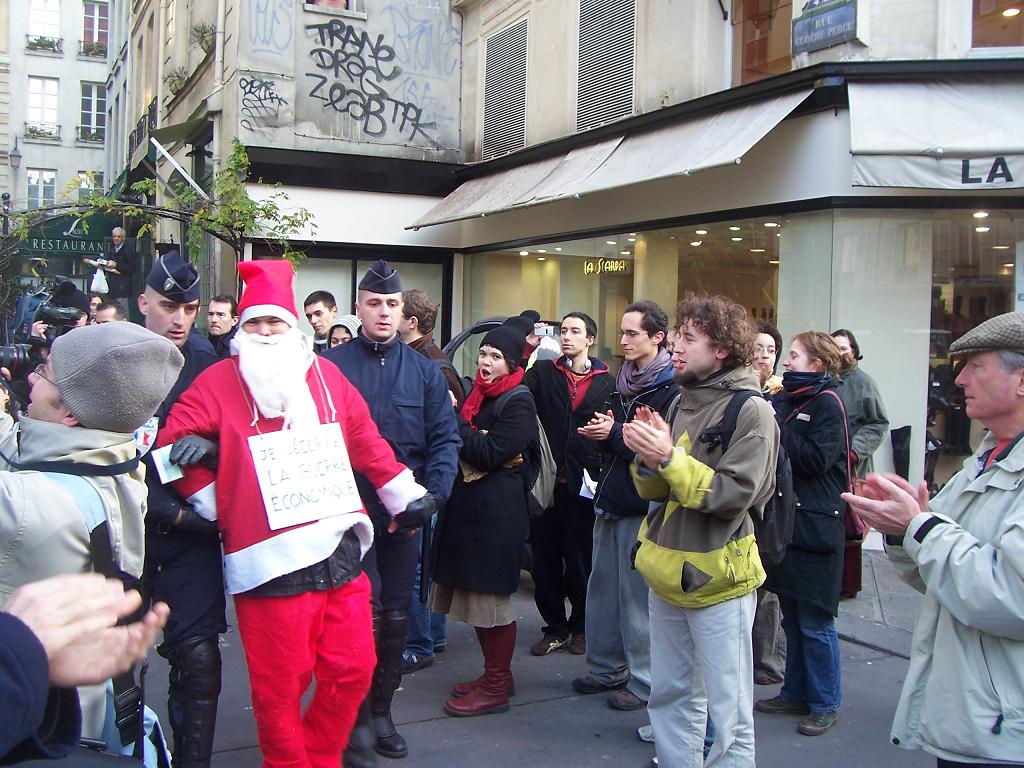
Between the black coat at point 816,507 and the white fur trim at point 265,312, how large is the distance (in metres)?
2.56

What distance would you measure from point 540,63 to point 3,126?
33121 millimetres

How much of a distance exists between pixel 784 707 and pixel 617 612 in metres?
0.98

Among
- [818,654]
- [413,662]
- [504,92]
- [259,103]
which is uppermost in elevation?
[504,92]

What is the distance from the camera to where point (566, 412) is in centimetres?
562

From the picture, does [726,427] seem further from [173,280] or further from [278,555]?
[173,280]

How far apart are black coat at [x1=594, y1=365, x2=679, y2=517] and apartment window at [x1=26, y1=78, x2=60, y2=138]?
43.7m

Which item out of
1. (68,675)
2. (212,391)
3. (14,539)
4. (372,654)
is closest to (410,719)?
(372,654)

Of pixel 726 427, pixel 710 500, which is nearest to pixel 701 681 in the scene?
pixel 710 500

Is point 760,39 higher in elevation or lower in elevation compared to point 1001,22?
higher

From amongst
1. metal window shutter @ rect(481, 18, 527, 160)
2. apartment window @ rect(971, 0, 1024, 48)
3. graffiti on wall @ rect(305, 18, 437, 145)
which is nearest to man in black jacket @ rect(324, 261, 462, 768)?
apartment window @ rect(971, 0, 1024, 48)

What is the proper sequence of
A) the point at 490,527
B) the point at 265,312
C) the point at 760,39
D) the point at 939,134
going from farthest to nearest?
the point at 760,39
the point at 939,134
the point at 490,527
the point at 265,312

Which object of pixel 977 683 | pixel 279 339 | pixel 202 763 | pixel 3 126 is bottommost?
pixel 202 763

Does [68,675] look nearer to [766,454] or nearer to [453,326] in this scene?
[766,454]

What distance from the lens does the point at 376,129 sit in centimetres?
1435
